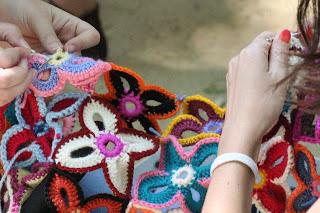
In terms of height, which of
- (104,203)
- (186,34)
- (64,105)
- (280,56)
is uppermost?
(280,56)

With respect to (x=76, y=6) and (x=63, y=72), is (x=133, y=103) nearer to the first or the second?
(x=63, y=72)

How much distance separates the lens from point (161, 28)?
1.82m

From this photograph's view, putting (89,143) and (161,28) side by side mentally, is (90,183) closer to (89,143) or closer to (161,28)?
(89,143)

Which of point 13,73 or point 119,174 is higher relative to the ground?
point 13,73

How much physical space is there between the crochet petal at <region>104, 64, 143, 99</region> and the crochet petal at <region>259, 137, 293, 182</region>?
0.19 m

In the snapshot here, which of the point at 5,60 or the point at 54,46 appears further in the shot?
the point at 54,46

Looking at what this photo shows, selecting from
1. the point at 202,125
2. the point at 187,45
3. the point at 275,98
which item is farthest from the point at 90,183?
the point at 187,45

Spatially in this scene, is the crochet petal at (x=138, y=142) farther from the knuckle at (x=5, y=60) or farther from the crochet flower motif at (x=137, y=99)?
the knuckle at (x=5, y=60)

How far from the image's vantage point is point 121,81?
2.41ft

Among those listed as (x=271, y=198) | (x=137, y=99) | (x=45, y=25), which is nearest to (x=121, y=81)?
(x=137, y=99)

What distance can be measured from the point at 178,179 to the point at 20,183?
20 centimetres

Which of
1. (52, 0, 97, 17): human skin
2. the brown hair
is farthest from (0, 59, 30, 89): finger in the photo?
(52, 0, 97, 17): human skin

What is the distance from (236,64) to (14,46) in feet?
0.94

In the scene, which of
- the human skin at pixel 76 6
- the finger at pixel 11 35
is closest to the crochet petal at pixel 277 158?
the finger at pixel 11 35
